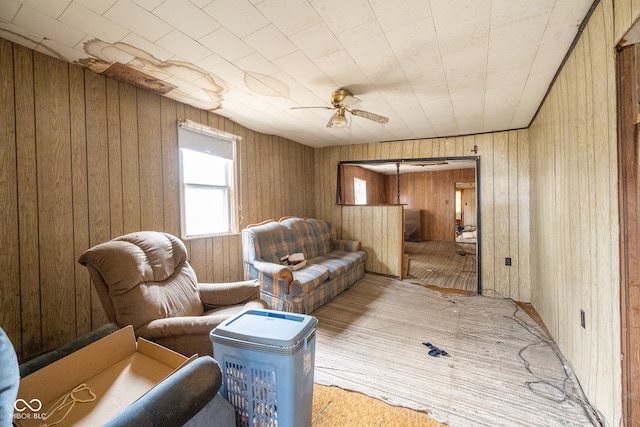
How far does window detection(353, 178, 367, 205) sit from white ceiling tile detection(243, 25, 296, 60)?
189 inches

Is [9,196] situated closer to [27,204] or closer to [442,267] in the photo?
[27,204]

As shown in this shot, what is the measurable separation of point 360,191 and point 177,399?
632 cm

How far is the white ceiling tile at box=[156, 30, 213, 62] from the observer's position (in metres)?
1.62

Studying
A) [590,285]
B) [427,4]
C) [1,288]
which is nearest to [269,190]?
[1,288]

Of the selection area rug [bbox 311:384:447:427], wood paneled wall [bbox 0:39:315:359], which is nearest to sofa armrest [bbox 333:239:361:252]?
wood paneled wall [bbox 0:39:315:359]

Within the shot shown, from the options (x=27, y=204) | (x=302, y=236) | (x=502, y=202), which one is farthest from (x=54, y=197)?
(x=502, y=202)

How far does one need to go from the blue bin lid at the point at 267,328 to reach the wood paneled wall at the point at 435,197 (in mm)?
7559

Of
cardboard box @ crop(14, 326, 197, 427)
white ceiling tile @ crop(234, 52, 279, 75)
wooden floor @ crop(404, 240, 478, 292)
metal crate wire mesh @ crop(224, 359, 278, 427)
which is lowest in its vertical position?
wooden floor @ crop(404, 240, 478, 292)

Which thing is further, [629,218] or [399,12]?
[399,12]

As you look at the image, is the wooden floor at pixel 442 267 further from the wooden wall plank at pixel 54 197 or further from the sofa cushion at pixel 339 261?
the wooden wall plank at pixel 54 197

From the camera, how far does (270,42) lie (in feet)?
5.50

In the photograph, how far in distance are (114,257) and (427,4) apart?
233cm

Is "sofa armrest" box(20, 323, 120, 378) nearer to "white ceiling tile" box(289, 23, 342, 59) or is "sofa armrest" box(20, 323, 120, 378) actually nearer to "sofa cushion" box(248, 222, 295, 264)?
"sofa cushion" box(248, 222, 295, 264)

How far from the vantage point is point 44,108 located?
1838 millimetres
